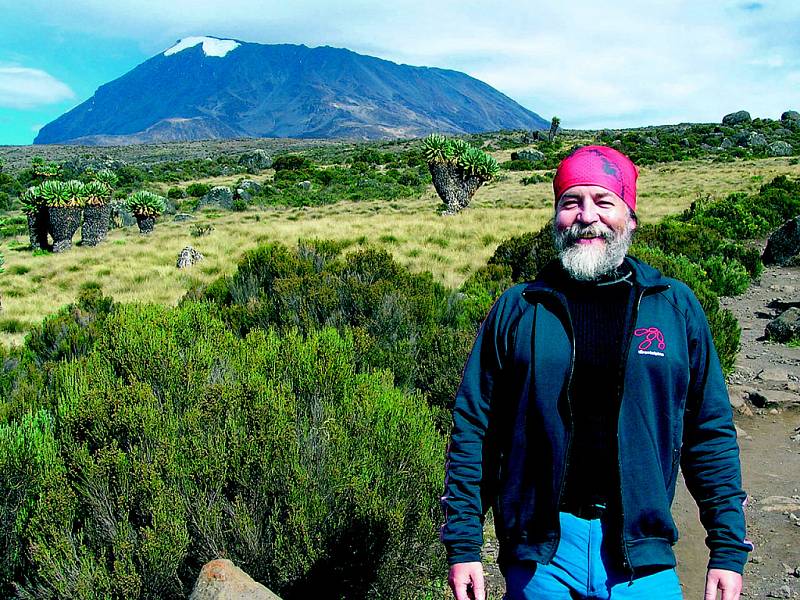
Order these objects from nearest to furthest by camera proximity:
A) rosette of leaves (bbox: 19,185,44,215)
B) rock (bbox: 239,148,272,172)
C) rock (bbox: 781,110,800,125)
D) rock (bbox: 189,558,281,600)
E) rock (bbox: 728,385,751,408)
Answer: rock (bbox: 189,558,281,600)
rock (bbox: 728,385,751,408)
rosette of leaves (bbox: 19,185,44,215)
rock (bbox: 239,148,272,172)
rock (bbox: 781,110,800,125)

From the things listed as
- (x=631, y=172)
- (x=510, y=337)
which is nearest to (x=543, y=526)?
(x=510, y=337)

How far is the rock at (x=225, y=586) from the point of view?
7.97ft

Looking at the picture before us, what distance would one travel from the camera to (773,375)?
725 cm

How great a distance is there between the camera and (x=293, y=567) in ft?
9.70

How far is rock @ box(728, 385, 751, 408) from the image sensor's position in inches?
256

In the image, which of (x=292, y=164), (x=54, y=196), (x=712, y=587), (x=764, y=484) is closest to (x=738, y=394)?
(x=764, y=484)

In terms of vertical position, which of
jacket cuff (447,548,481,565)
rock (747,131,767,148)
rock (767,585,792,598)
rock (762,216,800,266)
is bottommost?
rock (767,585,792,598)

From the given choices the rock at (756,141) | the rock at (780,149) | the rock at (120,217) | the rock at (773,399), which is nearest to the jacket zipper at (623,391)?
the rock at (773,399)

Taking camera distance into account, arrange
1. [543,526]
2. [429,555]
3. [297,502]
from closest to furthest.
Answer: [543,526] → [297,502] → [429,555]

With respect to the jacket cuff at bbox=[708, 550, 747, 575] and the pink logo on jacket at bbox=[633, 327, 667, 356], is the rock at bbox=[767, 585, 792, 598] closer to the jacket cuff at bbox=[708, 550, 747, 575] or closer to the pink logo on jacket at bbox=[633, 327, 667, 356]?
the jacket cuff at bbox=[708, 550, 747, 575]

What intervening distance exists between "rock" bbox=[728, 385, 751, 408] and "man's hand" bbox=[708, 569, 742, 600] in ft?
16.5

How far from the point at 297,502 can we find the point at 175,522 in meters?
0.53

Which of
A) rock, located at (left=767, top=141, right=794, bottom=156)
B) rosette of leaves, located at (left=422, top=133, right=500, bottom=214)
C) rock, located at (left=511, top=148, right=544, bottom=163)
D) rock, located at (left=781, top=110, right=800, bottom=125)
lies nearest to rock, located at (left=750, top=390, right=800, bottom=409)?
rosette of leaves, located at (left=422, top=133, right=500, bottom=214)

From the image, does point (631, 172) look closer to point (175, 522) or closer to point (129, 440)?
point (175, 522)
